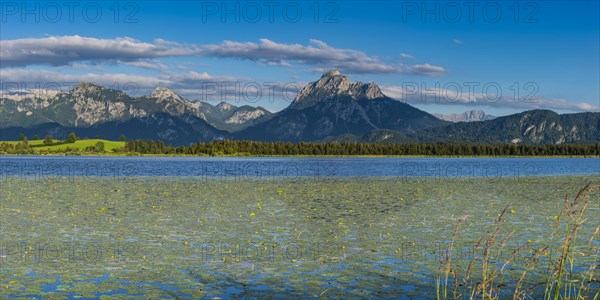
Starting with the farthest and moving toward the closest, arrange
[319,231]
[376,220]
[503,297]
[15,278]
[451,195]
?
1. [451,195]
2. [376,220]
3. [319,231]
4. [15,278]
5. [503,297]

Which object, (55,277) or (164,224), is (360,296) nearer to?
(55,277)

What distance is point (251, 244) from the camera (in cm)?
3131

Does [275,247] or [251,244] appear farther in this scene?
[251,244]

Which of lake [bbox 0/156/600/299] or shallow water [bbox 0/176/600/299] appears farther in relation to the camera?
shallow water [bbox 0/176/600/299]

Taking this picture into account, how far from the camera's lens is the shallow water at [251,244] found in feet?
72.3

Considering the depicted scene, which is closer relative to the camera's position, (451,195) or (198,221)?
(198,221)

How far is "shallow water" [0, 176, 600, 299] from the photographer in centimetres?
2203

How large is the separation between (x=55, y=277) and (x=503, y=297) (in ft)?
57.8

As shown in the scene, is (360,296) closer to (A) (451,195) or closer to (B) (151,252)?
(B) (151,252)

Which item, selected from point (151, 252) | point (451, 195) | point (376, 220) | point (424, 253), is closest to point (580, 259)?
point (424, 253)

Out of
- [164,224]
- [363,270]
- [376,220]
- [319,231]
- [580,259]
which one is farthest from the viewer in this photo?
[376,220]

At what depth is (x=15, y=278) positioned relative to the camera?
2270 cm

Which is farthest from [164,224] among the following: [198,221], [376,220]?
[376,220]

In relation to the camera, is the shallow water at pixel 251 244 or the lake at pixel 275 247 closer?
the lake at pixel 275 247
